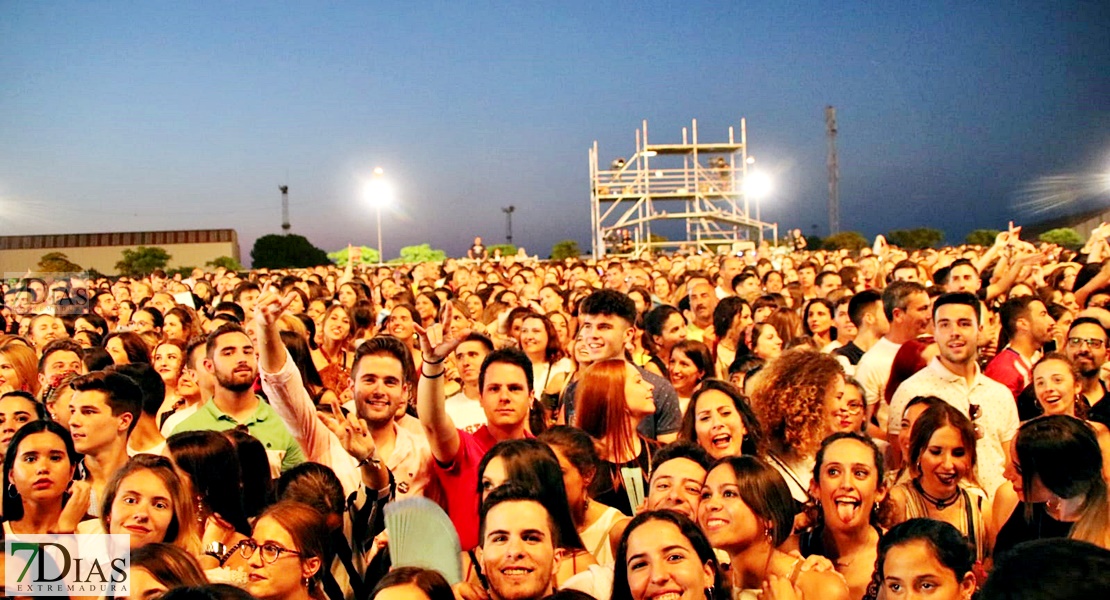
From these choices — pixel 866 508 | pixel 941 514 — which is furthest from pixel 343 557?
pixel 941 514

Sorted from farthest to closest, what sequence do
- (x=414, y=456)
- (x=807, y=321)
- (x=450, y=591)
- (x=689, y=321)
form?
(x=689, y=321), (x=807, y=321), (x=414, y=456), (x=450, y=591)

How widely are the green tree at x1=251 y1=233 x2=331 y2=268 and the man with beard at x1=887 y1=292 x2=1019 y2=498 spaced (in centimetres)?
3434

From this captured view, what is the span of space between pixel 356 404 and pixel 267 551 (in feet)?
4.93

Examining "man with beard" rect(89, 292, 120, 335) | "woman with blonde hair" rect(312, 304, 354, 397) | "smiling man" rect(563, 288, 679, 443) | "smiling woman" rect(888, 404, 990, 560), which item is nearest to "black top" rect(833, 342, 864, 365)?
"smiling man" rect(563, 288, 679, 443)

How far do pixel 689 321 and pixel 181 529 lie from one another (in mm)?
6220

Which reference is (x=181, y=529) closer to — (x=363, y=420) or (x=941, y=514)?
(x=363, y=420)

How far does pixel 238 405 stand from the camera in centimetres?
548

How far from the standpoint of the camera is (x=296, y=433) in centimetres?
517

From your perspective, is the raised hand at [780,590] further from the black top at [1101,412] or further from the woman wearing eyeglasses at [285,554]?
the black top at [1101,412]

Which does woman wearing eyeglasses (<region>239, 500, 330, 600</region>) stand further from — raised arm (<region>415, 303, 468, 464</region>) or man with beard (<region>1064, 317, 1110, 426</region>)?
man with beard (<region>1064, 317, 1110, 426</region>)

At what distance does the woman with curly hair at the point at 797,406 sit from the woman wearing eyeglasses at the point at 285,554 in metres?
2.27

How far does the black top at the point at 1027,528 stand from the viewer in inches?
154

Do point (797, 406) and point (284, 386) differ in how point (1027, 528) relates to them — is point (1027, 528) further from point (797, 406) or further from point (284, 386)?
point (284, 386)

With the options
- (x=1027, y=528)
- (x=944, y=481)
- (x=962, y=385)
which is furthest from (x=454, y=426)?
(x=962, y=385)
